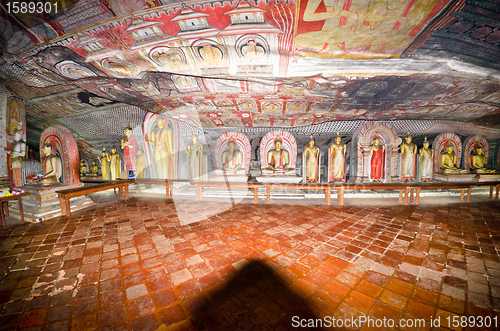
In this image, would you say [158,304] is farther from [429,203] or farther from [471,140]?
[471,140]

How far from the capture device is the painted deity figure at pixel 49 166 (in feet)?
16.7

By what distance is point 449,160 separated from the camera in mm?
7598

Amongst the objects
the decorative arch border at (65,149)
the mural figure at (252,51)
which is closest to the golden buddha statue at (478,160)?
the mural figure at (252,51)

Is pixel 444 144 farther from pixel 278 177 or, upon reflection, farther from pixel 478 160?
pixel 278 177

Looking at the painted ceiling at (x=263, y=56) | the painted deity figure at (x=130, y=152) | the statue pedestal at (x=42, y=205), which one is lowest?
the statue pedestal at (x=42, y=205)

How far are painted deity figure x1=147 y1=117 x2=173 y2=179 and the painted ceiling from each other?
83 centimetres

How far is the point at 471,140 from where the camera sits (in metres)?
8.11

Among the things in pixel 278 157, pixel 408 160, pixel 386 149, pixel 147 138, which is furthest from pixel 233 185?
pixel 408 160

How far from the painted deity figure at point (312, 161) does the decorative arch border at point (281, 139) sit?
22.4 inches

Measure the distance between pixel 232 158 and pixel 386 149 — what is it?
6956 mm

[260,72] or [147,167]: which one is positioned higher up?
[260,72]

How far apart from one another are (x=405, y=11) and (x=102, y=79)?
27.0 ft

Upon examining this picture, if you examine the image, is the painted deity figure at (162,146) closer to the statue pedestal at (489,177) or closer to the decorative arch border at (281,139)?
the decorative arch border at (281,139)

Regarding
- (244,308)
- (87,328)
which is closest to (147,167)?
(87,328)
